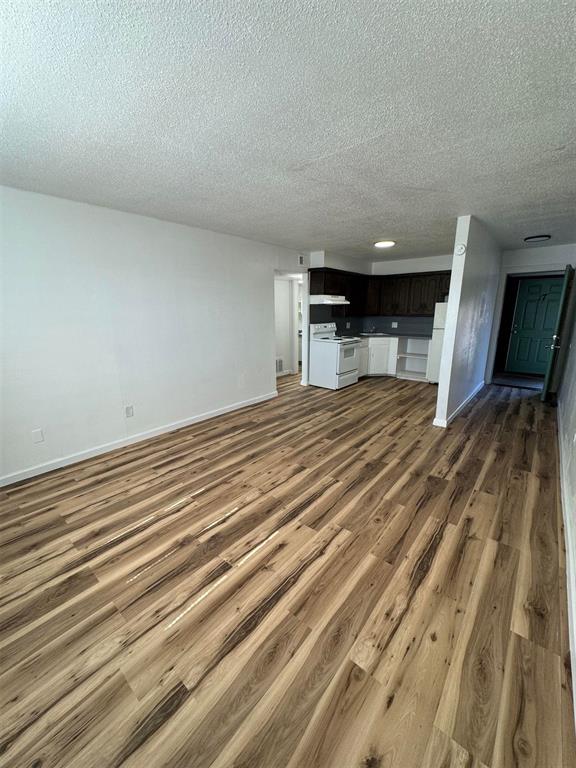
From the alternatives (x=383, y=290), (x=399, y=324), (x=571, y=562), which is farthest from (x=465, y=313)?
(x=383, y=290)

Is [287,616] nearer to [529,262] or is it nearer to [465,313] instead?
[465,313]

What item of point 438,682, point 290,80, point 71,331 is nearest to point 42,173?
point 71,331

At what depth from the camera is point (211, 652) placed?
1.36 m

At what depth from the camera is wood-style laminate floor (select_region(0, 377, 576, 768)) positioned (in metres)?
1.08

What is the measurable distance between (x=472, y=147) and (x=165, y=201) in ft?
8.33

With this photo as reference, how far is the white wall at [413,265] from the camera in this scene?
6103mm

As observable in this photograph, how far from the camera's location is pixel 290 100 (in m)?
1.46

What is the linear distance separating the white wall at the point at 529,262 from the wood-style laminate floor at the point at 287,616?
150 inches

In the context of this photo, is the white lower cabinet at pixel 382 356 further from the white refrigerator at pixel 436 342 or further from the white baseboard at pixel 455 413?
the white baseboard at pixel 455 413

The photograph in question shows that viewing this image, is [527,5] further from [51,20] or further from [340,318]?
[340,318]

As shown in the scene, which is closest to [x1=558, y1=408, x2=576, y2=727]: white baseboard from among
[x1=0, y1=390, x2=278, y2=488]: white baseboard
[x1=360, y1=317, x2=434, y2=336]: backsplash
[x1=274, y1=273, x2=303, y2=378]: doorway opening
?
[x1=0, y1=390, x2=278, y2=488]: white baseboard

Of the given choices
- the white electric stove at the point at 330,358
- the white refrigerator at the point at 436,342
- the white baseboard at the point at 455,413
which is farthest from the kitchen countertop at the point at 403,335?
the white baseboard at the point at 455,413

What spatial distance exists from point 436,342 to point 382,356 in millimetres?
1132

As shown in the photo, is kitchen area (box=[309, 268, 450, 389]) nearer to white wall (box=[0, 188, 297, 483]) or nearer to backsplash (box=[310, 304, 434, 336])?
backsplash (box=[310, 304, 434, 336])
